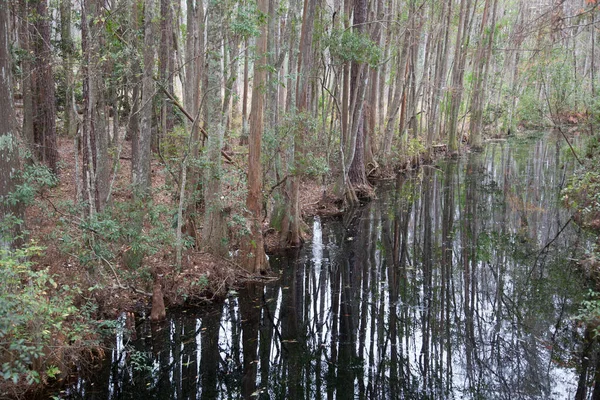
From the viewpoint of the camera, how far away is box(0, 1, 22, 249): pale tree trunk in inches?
231

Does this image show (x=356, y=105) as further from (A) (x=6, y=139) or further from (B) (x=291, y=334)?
(A) (x=6, y=139)

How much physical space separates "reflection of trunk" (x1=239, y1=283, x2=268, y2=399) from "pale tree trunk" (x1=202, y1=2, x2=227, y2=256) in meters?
1.02

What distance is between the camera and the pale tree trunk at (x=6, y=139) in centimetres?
586

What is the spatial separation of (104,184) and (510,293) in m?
8.71

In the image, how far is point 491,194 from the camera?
62.5 feet

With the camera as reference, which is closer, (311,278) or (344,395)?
(344,395)

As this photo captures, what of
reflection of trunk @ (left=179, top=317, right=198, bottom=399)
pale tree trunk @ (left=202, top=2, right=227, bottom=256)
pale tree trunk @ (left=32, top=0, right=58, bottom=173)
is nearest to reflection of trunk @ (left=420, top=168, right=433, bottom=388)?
reflection of trunk @ (left=179, top=317, right=198, bottom=399)

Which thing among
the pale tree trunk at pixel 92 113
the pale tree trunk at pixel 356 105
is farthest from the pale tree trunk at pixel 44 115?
the pale tree trunk at pixel 356 105

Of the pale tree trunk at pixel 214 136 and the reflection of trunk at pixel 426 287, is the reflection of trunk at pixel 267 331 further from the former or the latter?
the reflection of trunk at pixel 426 287

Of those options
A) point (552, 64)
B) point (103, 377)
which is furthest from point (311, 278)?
point (552, 64)

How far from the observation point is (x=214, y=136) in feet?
30.8

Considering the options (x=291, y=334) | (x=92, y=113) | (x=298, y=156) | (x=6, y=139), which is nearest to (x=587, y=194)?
(x=298, y=156)

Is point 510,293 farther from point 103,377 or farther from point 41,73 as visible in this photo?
point 41,73

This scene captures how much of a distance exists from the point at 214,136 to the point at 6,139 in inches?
158
